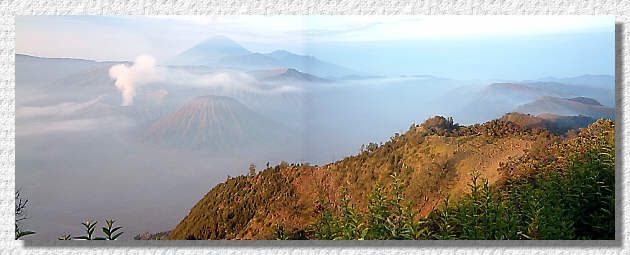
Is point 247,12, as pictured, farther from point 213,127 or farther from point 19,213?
point 19,213

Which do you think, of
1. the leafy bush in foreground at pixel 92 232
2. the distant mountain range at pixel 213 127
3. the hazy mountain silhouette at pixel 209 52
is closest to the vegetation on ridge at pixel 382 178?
the distant mountain range at pixel 213 127

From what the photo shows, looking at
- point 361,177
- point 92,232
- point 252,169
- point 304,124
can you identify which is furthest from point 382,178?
point 92,232

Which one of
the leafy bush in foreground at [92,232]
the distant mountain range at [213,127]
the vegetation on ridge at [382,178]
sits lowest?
the leafy bush in foreground at [92,232]

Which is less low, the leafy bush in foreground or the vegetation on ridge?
the vegetation on ridge

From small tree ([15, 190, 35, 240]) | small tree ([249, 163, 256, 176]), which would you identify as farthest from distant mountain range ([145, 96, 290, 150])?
small tree ([15, 190, 35, 240])

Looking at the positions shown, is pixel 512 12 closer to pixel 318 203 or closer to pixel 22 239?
pixel 318 203

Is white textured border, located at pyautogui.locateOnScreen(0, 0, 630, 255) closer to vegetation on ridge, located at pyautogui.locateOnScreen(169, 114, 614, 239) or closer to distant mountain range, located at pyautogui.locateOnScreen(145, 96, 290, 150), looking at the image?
vegetation on ridge, located at pyautogui.locateOnScreen(169, 114, 614, 239)

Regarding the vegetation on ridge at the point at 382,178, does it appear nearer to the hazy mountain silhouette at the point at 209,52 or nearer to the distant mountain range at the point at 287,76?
the distant mountain range at the point at 287,76
